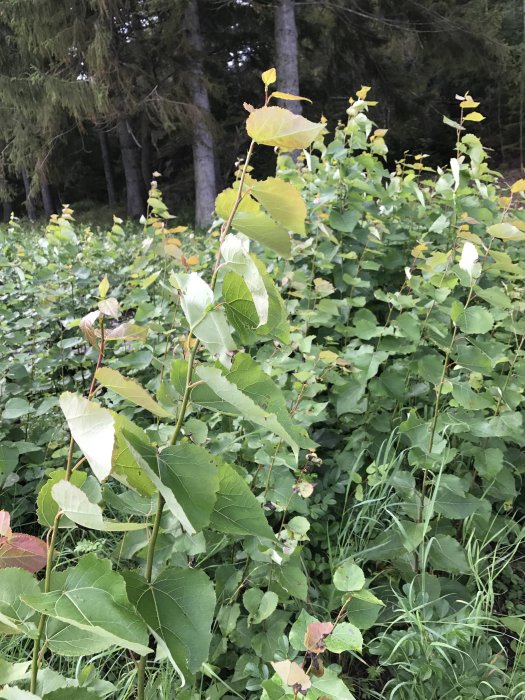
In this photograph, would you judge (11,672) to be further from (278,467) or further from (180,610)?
(278,467)

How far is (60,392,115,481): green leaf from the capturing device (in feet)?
1.38

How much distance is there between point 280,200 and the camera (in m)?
0.60

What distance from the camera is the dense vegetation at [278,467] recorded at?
555mm

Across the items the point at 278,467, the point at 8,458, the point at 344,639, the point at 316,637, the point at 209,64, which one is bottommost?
the point at 8,458

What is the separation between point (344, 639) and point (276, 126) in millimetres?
717

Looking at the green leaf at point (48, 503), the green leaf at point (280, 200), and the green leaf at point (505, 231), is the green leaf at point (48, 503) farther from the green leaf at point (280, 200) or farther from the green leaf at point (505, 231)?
the green leaf at point (505, 231)

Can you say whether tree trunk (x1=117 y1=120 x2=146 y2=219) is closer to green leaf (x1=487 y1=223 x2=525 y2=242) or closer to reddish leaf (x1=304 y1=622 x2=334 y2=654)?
green leaf (x1=487 y1=223 x2=525 y2=242)

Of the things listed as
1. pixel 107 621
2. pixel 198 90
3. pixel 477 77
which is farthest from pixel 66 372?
pixel 477 77

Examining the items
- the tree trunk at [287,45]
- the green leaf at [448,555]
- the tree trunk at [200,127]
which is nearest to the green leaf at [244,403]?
the green leaf at [448,555]

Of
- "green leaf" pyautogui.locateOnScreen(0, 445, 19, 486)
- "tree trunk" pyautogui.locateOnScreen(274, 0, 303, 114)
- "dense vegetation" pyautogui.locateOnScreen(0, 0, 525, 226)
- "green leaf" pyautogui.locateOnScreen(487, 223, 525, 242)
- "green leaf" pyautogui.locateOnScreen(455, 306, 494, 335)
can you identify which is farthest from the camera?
"tree trunk" pyautogui.locateOnScreen(274, 0, 303, 114)

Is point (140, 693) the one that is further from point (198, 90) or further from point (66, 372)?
point (198, 90)

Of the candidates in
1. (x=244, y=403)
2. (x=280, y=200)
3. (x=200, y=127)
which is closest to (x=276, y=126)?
(x=280, y=200)

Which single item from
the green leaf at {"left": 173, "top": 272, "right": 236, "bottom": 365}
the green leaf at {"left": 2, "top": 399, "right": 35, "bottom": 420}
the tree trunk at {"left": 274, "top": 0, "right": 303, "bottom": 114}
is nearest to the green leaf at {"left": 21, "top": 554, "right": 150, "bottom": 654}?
the green leaf at {"left": 173, "top": 272, "right": 236, "bottom": 365}

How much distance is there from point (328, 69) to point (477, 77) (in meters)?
6.05
